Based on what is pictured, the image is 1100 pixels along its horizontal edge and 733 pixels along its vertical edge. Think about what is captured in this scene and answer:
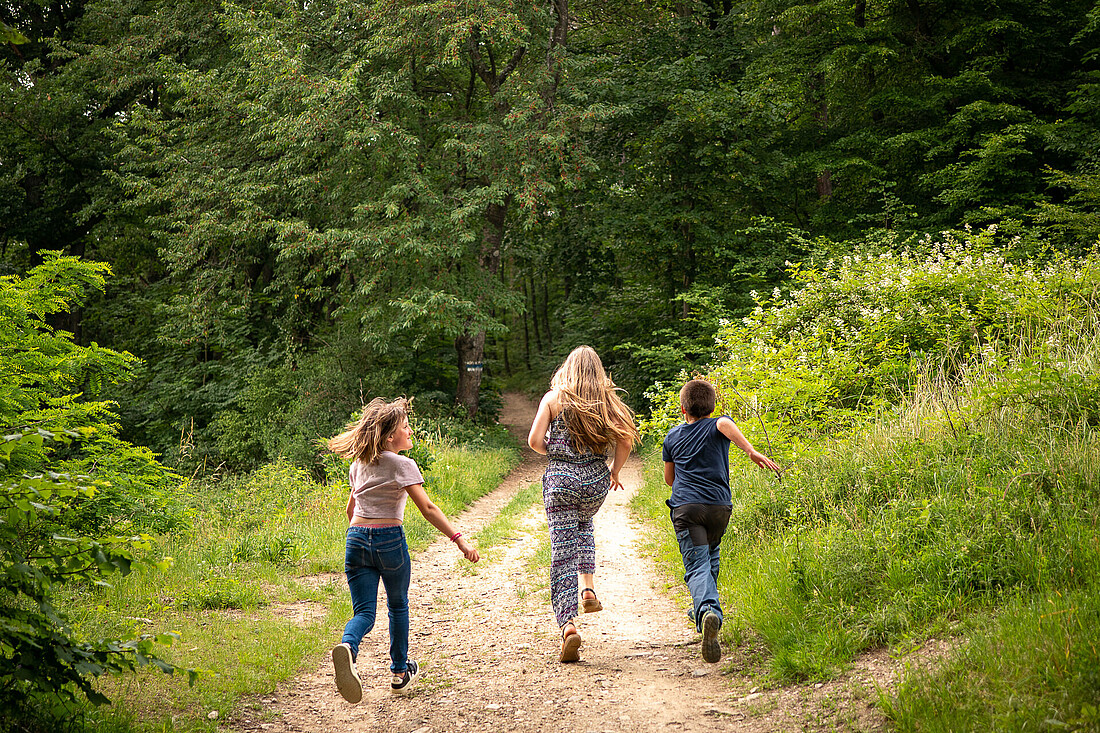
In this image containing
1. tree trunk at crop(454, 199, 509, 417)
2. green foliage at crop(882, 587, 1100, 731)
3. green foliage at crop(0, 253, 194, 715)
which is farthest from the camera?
tree trunk at crop(454, 199, 509, 417)

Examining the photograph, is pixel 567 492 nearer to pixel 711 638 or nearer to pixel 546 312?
pixel 711 638

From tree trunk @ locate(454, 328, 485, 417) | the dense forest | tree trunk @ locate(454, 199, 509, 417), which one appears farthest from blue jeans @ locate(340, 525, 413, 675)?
tree trunk @ locate(454, 328, 485, 417)

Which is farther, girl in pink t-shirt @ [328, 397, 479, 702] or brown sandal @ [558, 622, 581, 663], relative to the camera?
brown sandal @ [558, 622, 581, 663]

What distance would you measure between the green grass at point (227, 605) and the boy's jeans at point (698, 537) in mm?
2783

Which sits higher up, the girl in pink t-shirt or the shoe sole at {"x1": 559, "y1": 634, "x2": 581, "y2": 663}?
the girl in pink t-shirt

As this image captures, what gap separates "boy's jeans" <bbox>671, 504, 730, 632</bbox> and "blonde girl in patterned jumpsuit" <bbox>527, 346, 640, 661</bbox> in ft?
1.93

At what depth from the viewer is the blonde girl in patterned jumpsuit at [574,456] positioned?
4.82 m

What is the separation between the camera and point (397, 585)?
434 cm

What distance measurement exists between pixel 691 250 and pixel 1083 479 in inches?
630

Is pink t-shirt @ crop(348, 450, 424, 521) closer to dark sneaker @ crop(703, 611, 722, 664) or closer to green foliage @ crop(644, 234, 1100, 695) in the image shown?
dark sneaker @ crop(703, 611, 722, 664)

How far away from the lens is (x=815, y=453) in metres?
6.60

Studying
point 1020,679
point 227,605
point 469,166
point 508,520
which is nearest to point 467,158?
point 469,166

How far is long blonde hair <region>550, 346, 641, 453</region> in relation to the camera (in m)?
4.82

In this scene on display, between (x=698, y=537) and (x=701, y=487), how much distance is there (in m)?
0.33
